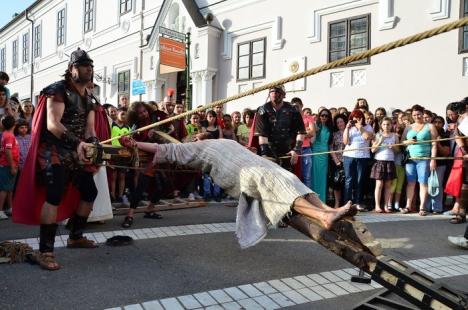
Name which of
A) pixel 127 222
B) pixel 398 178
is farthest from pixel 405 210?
pixel 127 222

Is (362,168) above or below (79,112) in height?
below

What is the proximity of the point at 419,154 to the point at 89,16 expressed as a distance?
21.1 meters

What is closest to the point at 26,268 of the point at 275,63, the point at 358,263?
the point at 358,263

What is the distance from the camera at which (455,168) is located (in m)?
6.84

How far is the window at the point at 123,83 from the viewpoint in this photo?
20391mm

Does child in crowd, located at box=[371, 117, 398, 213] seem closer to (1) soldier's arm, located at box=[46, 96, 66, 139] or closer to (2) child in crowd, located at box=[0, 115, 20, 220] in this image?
(1) soldier's arm, located at box=[46, 96, 66, 139]

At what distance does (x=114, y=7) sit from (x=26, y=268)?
19.7m

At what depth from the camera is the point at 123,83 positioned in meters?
20.8

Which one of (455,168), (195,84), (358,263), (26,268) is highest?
(195,84)

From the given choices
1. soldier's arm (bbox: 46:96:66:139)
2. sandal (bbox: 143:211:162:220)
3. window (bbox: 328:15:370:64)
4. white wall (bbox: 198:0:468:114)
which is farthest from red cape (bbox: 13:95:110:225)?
window (bbox: 328:15:370:64)

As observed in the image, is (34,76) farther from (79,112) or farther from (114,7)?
(79,112)

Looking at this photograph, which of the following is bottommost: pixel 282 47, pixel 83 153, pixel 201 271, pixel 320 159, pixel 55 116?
pixel 201 271

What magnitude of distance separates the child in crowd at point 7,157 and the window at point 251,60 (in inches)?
356

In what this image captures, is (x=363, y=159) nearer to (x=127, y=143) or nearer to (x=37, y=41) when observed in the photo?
(x=127, y=143)
